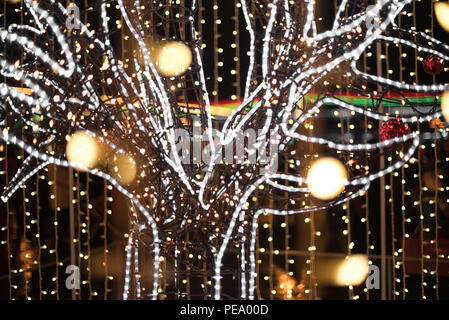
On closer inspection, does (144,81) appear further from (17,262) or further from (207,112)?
(17,262)

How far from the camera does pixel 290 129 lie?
2.57 meters

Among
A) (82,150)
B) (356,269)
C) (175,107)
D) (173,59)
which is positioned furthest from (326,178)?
(356,269)

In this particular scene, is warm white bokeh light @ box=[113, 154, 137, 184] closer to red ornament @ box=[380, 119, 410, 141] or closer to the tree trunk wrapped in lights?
the tree trunk wrapped in lights

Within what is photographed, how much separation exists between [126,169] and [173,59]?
22.7 inches

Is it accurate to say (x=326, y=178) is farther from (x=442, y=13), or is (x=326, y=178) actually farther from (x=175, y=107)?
(x=442, y=13)

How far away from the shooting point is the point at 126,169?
2.63 metres

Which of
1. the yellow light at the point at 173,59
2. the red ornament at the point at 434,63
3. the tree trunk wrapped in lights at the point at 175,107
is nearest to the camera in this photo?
the tree trunk wrapped in lights at the point at 175,107

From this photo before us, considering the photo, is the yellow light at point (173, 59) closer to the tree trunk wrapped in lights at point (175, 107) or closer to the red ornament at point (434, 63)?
the tree trunk wrapped in lights at point (175, 107)

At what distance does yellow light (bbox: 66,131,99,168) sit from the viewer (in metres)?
2.63

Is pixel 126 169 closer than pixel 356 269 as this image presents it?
A: Yes

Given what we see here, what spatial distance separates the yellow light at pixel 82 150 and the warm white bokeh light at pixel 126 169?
0.59 ft

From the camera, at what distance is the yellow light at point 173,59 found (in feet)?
8.50

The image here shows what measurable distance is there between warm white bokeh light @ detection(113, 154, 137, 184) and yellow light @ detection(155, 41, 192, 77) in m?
0.45

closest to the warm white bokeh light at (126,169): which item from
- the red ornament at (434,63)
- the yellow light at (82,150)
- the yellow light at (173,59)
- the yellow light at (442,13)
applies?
the yellow light at (82,150)
